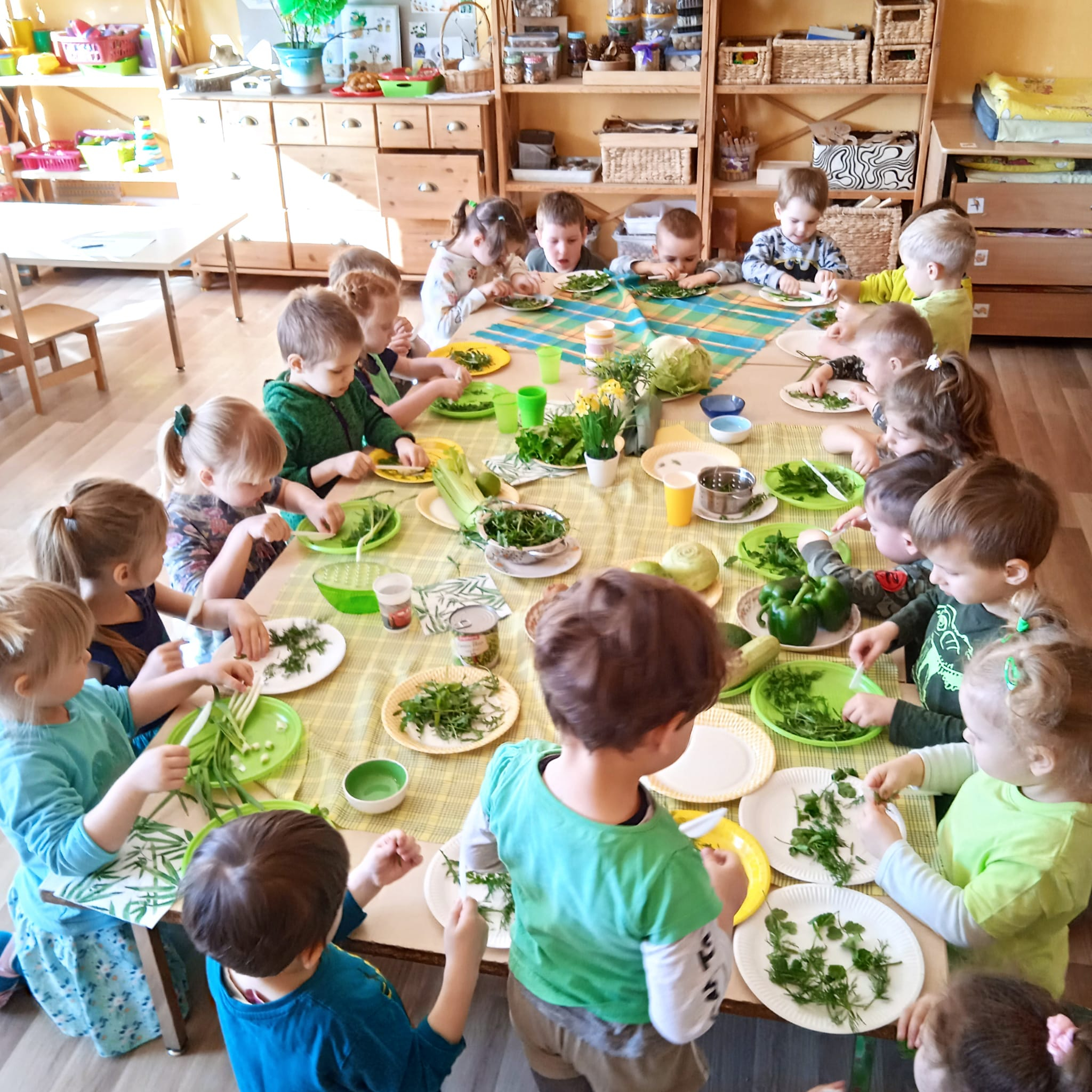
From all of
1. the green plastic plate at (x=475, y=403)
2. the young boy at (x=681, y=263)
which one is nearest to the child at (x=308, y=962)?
the green plastic plate at (x=475, y=403)

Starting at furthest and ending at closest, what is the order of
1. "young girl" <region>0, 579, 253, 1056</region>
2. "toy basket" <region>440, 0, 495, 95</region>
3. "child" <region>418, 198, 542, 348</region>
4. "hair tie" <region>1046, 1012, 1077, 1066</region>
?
"toy basket" <region>440, 0, 495, 95</region> < "child" <region>418, 198, 542, 348</region> < "young girl" <region>0, 579, 253, 1056</region> < "hair tie" <region>1046, 1012, 1077, 1066</region>

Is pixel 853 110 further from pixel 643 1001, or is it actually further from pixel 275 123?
pixel 643 1001

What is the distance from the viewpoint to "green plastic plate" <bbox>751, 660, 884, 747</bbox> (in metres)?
1.85

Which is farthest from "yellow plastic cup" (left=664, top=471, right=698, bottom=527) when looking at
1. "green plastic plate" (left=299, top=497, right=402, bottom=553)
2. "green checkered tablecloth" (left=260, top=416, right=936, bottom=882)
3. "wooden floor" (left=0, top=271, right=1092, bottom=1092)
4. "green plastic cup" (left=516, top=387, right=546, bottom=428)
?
"wooden floor" (left=0, top=271, right=1092, bottom=1092)

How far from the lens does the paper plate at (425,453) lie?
2701 mm

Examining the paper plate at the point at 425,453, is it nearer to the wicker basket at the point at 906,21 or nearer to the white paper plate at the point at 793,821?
the white paper plate at the point at 793,821

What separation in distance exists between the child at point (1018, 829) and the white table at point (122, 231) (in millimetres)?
4303

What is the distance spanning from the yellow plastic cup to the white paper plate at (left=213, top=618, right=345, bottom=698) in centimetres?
84

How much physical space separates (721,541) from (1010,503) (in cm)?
69

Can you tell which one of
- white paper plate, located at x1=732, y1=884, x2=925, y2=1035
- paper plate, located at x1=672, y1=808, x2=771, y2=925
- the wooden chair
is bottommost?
the wooden chair

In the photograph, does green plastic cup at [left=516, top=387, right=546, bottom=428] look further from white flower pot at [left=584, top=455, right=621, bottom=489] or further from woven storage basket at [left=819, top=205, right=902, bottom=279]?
woven storage basket at [left=819, top=205, right=902, bottom=279]

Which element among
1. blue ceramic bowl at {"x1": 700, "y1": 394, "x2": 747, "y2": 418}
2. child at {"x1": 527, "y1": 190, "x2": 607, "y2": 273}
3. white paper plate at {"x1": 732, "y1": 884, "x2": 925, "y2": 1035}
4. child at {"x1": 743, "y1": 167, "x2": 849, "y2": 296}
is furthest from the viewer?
child at {"x1": 527, "y1": 190, "x2": 607, "y2": 273}

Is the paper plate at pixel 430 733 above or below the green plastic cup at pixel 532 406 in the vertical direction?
below

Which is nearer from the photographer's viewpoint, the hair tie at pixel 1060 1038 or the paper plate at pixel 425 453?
the hair tie at pixel 1060 1038
